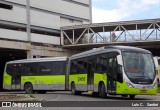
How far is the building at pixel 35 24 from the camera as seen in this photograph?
54.8 metres

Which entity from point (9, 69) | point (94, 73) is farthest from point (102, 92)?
point (9, 69)

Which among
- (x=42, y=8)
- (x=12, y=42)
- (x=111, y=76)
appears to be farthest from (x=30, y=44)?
(x=111, y=76)

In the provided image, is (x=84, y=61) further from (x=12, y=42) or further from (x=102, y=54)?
(x=12, y=42)

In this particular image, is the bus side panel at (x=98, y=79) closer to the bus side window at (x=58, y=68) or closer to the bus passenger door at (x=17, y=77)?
the bus side window at (x=58, y=68)

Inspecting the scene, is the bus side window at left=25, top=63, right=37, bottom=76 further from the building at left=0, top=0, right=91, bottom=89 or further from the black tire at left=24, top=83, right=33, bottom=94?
the building at left=0, top=0, right=91, bottom=89

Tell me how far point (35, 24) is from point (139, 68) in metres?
38.2

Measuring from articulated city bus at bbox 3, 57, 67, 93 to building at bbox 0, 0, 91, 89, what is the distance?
14.9 metres

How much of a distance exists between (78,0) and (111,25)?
1057 centimetres

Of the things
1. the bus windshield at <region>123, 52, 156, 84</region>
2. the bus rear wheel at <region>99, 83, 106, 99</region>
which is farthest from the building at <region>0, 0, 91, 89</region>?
the bus windshield at <region>123, 52, 156, 84</region>

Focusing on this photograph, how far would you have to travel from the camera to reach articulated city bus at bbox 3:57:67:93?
34.3 metres

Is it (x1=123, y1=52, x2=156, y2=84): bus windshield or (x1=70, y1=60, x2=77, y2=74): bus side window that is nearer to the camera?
(x1=123, y1=52, x2=156, y2=84): bus windshield

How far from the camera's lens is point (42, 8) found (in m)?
61.8

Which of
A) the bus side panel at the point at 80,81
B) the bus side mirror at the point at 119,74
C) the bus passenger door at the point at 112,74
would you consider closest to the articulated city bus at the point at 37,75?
the bus side panel at the point at 80,81

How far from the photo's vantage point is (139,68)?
23.6 m
